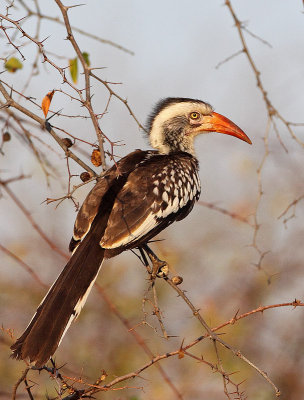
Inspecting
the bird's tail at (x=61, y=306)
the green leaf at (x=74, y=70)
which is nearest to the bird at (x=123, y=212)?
the bird's tail at (x=61, y=306)

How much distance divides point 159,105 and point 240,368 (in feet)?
7.30

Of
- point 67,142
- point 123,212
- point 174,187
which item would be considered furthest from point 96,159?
point 174,187

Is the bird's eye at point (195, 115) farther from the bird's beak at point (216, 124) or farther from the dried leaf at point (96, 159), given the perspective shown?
the dried leaf at point (96, 159)

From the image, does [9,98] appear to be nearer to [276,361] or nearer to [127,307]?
[127,307]

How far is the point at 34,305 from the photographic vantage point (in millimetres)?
6246

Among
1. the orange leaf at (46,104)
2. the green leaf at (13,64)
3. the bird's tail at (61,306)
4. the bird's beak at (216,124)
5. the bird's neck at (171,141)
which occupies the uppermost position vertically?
the bird's beak at (216,124)

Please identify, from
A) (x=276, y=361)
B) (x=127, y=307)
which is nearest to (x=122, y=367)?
(x=127, y=307)

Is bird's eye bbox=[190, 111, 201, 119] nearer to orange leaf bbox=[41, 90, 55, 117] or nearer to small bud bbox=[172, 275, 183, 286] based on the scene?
small bud bbox=[172, 275, 183, 286]

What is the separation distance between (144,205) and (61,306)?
0.82 meters

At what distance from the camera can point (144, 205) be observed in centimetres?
385

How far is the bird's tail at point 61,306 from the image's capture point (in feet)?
10.1

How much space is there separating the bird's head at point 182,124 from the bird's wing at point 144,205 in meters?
0.65

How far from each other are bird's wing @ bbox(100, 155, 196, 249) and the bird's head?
65 cm

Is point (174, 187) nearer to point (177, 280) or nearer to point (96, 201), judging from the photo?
point (96, 201)
